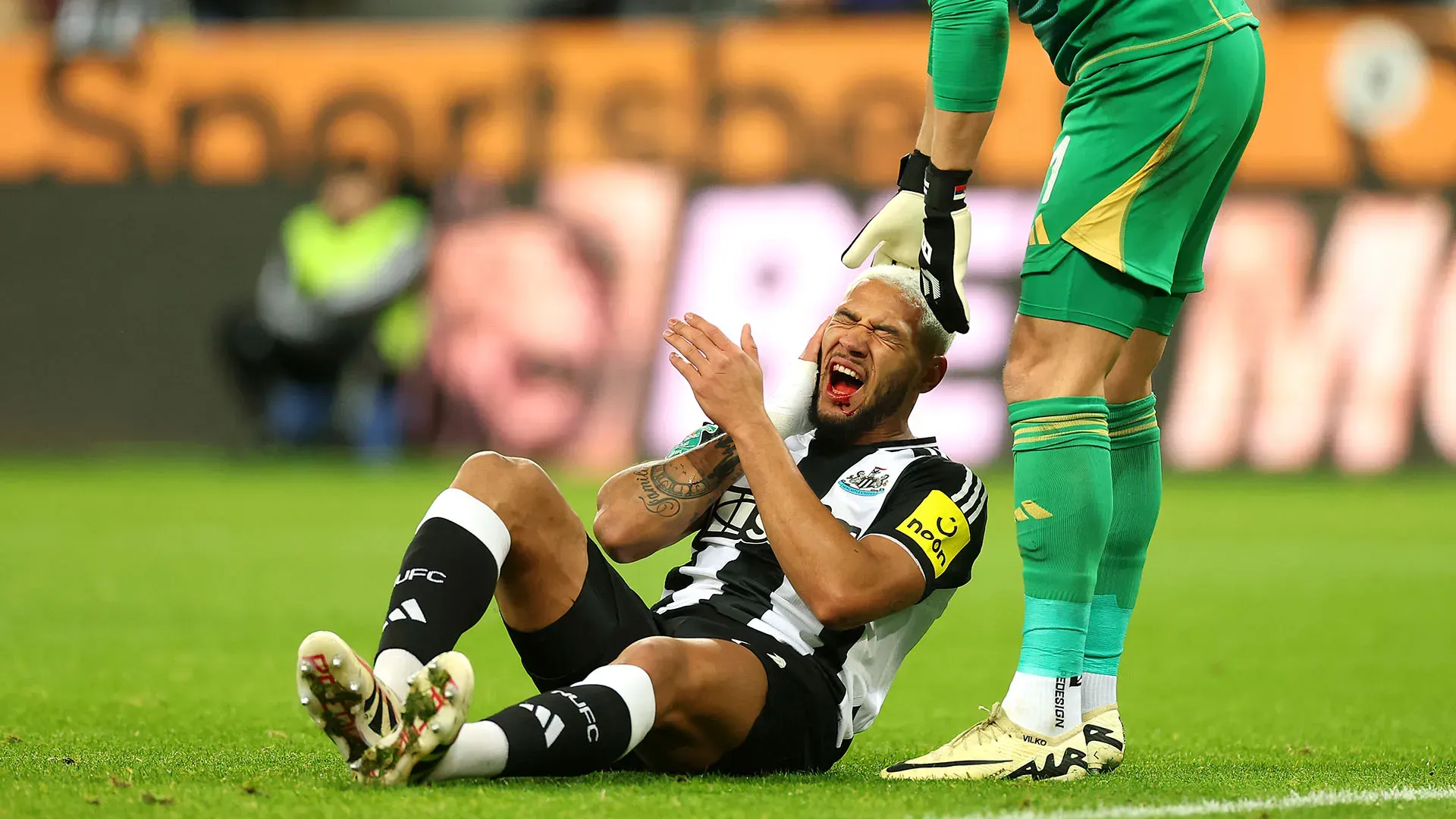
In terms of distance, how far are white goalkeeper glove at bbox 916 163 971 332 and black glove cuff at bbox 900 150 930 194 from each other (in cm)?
21

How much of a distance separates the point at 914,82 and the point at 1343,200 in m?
3.61

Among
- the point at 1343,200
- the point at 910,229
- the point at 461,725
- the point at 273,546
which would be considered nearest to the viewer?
the point at 461,725

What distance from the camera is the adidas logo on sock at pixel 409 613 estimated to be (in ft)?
11.1

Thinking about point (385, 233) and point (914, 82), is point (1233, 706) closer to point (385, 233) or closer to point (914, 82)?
point (914, 82)

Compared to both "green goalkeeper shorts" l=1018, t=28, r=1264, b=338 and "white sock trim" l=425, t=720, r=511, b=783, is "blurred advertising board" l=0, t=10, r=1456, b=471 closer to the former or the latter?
"green goalkeeper shorts" l=1018, t=28, r=1264, b=338

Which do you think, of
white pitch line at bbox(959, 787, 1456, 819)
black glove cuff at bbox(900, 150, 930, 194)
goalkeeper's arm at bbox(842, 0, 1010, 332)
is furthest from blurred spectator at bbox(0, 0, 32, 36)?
white pitch line at bbox(959, 787, 1456, 819)

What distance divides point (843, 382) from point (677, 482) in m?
0.45

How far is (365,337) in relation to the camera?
15.4m

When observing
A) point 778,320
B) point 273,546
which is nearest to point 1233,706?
point 273,546

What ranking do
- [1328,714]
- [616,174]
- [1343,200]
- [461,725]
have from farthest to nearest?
[616,174] < [1343,200] < [1328,714] < [461,725]

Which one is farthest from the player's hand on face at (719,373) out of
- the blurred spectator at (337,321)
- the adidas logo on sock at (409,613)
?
the blurred spectator at (337,321)

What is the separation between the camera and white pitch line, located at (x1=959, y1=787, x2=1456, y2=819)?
314cm

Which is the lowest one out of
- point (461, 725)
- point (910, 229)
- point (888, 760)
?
point (888, 760)

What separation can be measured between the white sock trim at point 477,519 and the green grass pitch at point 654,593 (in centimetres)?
46
